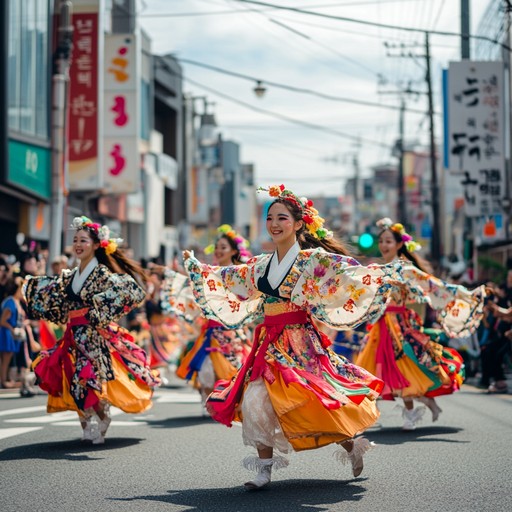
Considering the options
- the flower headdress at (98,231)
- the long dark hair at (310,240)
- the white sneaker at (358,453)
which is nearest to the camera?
the white sneaker at (358,453)

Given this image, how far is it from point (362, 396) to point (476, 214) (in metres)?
21.5

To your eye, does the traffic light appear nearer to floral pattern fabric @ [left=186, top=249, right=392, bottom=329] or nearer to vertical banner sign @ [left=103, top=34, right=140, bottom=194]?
vertical banner sign @ [left=103, top=34, right=140, bottom=194]

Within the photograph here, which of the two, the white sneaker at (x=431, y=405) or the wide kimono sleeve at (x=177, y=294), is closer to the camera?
the white sneaker at (x=431, y=405)

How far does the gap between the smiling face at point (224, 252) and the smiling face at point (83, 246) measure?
97.9 inches

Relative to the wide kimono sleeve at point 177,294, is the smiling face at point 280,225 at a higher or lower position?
higher

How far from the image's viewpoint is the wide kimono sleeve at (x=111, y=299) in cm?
962

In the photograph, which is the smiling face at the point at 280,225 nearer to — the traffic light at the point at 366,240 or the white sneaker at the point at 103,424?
the white sneaker at the point at 103,424

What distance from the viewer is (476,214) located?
2834 cm

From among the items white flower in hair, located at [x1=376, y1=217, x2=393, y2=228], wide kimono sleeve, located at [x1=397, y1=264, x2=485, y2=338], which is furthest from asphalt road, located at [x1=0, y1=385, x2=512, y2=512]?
white flower in hair, located at [x1=376, y1=217, x2=393, y2=228]

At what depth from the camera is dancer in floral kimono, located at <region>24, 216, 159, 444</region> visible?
379 inches

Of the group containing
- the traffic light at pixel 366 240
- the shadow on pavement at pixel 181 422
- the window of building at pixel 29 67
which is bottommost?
the shadow on pavement at pixel 181 422

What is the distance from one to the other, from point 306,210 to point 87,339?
2694mm

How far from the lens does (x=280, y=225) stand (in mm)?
7605

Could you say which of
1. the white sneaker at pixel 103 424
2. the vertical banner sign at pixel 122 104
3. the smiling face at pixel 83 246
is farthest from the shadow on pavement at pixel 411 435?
the vertical banner sign at pixel 122 104
